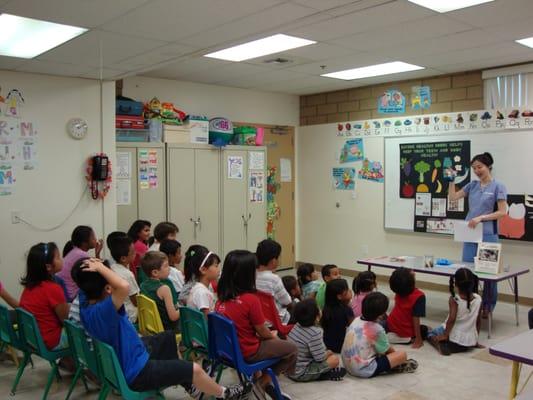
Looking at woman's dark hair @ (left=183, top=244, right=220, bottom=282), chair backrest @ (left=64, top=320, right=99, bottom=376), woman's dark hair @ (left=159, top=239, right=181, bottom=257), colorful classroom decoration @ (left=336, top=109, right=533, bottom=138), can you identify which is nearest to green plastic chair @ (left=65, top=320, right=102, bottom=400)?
chair backrest @ (left=64, top=320, right=99, bottom=376)

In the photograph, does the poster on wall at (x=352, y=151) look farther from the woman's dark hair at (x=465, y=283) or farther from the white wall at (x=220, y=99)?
the woman's dark hair at (x=465, y=283)

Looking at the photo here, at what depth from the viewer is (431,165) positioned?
6.52 m

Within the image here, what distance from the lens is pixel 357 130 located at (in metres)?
7.31

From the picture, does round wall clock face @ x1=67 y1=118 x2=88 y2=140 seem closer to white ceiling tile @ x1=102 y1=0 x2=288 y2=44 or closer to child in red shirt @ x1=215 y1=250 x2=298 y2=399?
white ceiling tile @ x1=102 y1=0 x2=288 y2=44

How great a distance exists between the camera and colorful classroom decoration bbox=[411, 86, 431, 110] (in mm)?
6566

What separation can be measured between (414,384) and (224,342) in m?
1.46

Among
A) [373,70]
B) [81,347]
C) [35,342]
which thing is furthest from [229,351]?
[373,70]

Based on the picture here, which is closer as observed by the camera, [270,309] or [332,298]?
[270,309]

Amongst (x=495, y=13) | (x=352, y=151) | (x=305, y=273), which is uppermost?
(x=495, y=13)

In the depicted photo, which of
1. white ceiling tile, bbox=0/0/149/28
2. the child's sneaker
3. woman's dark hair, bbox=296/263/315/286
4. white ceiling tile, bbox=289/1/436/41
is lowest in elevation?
the child's sneaker

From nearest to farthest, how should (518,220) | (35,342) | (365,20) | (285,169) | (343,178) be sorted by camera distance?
1. (35,342)
2. (365,20)
3. (518,220)
4. (343,178)
5. (285,169)

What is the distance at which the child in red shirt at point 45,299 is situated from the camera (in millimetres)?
3369

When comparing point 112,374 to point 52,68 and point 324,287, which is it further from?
point 52,68

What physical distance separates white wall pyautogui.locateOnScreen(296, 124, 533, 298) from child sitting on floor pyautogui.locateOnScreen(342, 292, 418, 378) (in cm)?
302
